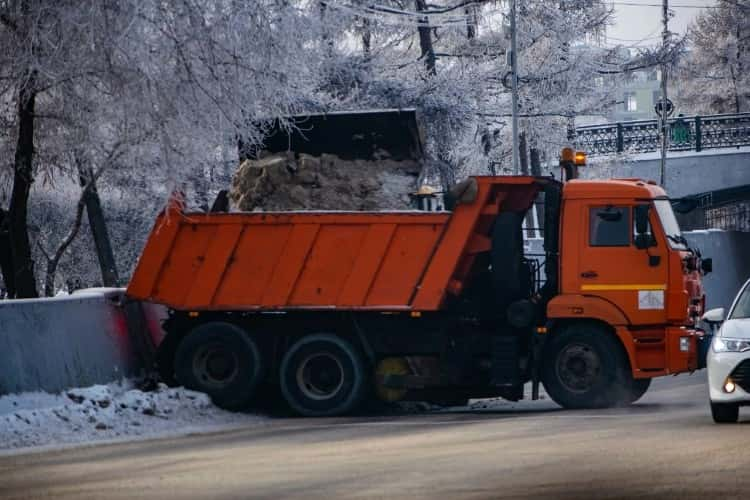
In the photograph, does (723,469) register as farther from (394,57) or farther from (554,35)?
(554,35)

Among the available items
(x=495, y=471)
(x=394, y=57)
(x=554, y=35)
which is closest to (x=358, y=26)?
(x=394, y=57)

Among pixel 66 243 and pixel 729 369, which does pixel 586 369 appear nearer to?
pixel 729 369

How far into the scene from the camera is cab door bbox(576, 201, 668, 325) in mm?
20109

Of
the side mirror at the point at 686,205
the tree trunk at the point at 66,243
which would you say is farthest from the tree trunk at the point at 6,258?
the side mirror at the point at 686,205

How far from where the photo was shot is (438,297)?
20078mm

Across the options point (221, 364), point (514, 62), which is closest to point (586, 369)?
point (221, 364)

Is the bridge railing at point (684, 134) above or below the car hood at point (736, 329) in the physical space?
above

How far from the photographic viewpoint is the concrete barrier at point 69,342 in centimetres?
1784

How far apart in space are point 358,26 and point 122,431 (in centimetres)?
1889

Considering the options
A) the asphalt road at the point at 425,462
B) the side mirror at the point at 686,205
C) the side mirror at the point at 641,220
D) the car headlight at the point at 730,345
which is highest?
the side mirror at the point at 686,205

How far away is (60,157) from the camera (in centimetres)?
2153

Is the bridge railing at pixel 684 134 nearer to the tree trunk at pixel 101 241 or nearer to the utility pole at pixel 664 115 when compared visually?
the utility pole at pixel 664 115

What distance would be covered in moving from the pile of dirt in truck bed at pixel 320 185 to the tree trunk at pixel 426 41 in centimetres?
1500

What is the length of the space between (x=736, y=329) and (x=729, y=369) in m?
0.52
